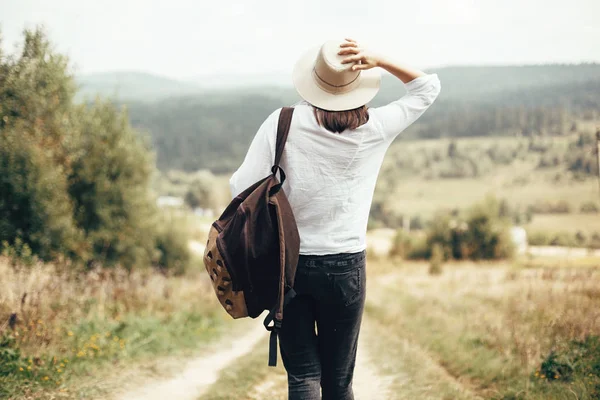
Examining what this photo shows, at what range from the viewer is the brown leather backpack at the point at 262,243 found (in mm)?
2357

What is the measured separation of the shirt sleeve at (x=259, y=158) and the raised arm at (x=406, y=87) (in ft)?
1.38

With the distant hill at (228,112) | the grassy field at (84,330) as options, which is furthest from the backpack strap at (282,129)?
the distant hill at (228,112)

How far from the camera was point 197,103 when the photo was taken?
556 feet

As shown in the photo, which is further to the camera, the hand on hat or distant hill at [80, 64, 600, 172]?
distant hill at [80, 64, 600, 172]

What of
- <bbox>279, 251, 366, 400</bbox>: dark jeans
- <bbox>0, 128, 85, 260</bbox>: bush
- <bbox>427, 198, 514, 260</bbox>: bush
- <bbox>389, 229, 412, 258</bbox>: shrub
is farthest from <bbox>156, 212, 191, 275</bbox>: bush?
<bbox>279, 251, 366, 400</bbox>: dark jeans

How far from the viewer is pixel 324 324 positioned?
2596 millimetres

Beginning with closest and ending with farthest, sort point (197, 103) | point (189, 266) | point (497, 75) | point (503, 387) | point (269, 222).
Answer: point (269, 222) → point (503, 387) → point (189, 266) → point (497, 75) → point (197, 103)

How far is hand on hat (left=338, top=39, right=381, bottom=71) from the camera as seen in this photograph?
240cm

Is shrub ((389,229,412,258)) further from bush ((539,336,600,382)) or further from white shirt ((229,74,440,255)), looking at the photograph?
white shirt ((229,74,440,255))

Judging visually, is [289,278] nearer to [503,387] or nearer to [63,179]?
[503,387]

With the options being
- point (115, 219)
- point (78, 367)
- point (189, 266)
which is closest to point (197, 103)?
point (189, 266)

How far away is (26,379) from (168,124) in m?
151

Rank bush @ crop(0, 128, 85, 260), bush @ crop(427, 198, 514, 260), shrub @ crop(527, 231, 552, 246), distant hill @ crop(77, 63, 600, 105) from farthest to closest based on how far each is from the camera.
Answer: bush @ crop(427, 198, 514, 260) → shrub @ crop(527, 231, 552, 246) → distant hill @ crop(77, 63, 600, 105) → bush @ crop(0, 128, 85, 260)

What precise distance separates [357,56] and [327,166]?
0.49m
